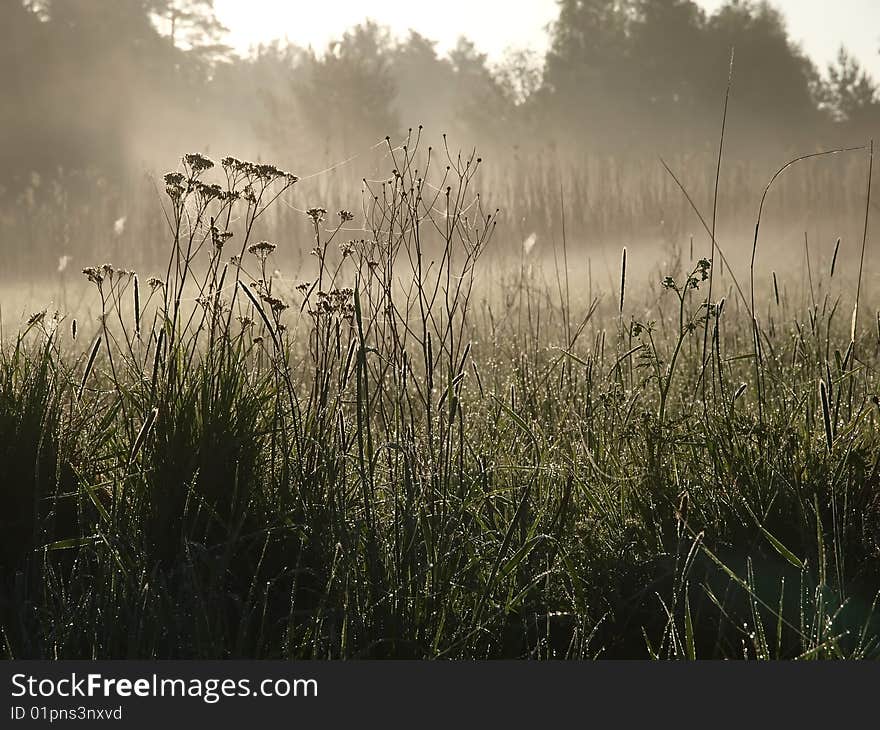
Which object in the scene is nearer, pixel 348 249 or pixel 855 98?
pixel 348 249

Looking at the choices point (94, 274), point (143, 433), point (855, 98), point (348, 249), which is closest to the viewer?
point (143, 433)

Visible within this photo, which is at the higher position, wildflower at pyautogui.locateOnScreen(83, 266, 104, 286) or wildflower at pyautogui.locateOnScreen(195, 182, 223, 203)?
wildflower at pyautogui.locateOnScreen(195, 182, 223, 203)

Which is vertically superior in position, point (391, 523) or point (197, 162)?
point (197, 162)

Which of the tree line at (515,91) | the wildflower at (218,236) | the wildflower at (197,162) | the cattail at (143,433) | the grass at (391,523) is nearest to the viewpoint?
the grass at (391,523)

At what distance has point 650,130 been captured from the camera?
34531mm

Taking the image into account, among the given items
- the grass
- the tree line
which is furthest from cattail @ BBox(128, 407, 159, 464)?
the tree line

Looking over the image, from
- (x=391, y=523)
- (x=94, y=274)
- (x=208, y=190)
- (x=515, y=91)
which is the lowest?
(x=391, y=523)

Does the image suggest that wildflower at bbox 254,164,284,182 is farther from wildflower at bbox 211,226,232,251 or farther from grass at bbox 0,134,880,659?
wildflower at bbox 211,226,232,251

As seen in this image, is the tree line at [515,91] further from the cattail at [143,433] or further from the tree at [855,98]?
the cattail at [143,433]

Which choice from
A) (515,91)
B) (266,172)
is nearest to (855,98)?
(515,91)

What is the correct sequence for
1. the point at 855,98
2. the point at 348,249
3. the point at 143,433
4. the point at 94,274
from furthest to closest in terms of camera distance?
the point at 855,98
the point at 94,274
the point at 348,249
the point at 143,433

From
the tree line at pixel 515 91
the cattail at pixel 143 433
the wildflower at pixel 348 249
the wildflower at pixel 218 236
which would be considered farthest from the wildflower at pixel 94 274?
the tree line at pixel 515 91

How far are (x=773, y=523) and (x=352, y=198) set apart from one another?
960cm

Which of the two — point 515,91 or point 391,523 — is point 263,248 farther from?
point 515,91
